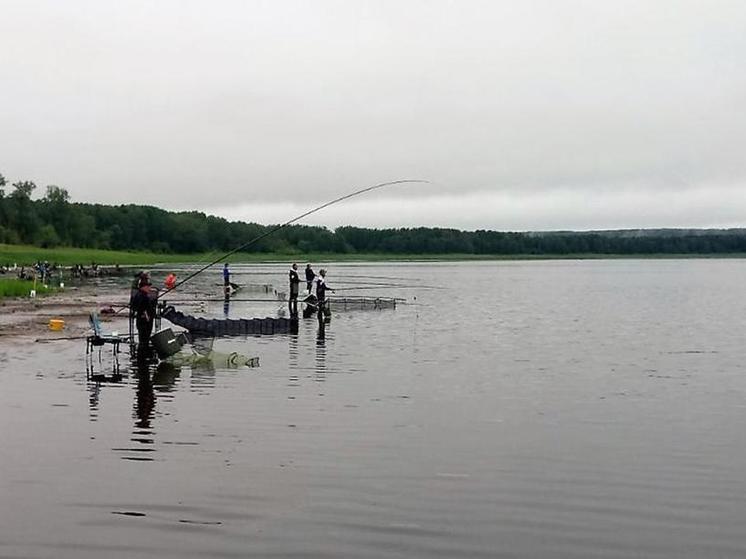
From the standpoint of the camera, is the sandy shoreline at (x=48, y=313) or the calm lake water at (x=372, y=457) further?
the sandy shoreline at (x=48, y=313)

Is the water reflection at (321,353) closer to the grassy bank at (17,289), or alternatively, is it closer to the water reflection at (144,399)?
the water reflection at (144,399)

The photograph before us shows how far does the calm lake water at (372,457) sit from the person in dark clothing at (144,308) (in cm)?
69

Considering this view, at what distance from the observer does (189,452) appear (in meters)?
11.2

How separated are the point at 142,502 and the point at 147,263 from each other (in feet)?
424

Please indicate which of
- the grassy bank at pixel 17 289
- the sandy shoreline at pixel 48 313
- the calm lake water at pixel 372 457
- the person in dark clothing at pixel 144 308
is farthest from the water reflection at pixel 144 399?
the grassy bank at pixel 17 289

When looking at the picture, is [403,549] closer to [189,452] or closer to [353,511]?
[353,511]

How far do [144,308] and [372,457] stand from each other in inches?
408

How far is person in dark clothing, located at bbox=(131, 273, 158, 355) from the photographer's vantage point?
2002 cm

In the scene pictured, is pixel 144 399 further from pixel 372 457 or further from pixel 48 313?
pixel 48 313

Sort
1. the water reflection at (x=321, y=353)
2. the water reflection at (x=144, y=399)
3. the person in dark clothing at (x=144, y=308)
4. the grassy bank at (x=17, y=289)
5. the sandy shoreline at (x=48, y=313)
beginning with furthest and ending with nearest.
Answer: the grassy bank at (x=17, y=289)
the sandy shoreline at (x=48, y=313)
the person in dark clothing at (x=144, y=308)
the water reflection at (x=321, y=353)
the water reflection at (x=144, y=399)

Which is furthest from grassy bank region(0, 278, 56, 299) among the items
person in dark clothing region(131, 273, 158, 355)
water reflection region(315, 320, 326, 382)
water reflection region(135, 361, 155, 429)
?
water reflection region(135, 361, 155, 429)

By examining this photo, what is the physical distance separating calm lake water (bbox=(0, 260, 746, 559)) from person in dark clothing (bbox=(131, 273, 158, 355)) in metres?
0.69

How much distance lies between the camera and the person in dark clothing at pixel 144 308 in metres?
20.0

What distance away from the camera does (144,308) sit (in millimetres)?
20047
